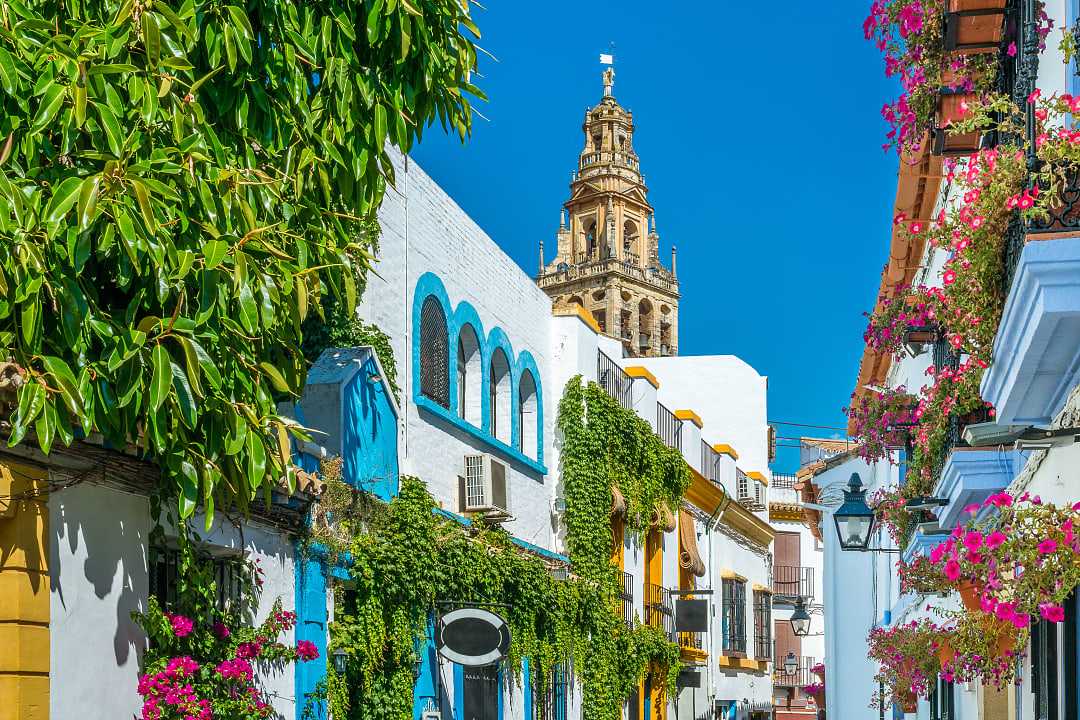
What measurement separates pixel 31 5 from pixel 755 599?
106ft

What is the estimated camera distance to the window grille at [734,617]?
1358 inches

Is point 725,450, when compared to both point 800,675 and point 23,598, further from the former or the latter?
point 23,598

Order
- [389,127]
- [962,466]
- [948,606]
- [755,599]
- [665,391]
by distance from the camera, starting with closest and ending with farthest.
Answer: [389,127], [962,466], [948,606], [755,599], [665,391]

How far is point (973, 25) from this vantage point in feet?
29.5

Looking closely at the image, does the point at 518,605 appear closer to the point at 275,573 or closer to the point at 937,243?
the point at 275,573

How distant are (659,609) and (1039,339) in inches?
825

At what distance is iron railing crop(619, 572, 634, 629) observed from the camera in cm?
2417

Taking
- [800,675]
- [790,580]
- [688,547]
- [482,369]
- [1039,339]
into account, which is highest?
[482,369]

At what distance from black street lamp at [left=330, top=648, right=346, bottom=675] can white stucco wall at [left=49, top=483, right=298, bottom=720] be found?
449cm

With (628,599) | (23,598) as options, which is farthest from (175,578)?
(628,599)

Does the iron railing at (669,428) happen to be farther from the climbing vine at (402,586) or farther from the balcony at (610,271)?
the balcony at (610,271)

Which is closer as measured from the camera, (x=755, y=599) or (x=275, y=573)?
(x=275, y=573)

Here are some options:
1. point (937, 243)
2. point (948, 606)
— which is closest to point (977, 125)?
point (937, 243)

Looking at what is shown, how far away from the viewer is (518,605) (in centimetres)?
1812
